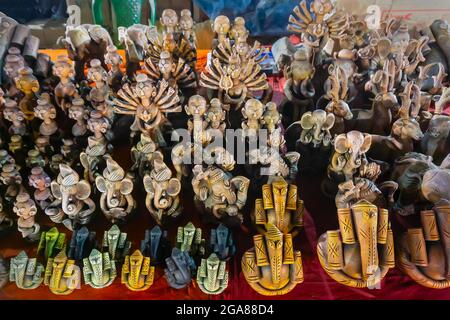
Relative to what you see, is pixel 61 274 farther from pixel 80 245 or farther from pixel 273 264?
pixel 273 264

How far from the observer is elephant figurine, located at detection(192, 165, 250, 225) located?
46.5 inches

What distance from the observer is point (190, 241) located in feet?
3.81

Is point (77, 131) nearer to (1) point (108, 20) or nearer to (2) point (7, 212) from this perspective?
(2) point (7, 212)

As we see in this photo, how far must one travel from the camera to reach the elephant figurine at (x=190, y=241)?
1157 millimetres

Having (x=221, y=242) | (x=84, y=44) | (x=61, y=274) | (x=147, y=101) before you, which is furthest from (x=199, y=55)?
(x=61, y=274)

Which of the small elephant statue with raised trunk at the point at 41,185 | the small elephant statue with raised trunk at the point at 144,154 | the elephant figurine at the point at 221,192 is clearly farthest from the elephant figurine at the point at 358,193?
the small elephant statue with raised trunk at the point at 41,185

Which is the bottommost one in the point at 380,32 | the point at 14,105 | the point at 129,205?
the point at 129,205

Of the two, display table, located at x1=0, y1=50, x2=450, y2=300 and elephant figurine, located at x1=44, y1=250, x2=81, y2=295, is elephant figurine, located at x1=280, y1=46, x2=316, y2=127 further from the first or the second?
elephant figurine, located at x1=44, y1=250, x2=81, y2=295

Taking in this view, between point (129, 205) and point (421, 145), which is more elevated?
point (421, 145)

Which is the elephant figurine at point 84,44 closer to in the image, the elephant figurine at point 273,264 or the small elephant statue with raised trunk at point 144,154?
the small elephant statue with raised trunk at point 144,154

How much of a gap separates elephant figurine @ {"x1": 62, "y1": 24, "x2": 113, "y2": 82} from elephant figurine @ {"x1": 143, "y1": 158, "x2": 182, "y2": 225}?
0.65 m
